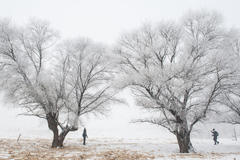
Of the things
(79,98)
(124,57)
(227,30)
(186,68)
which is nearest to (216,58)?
(186,68)

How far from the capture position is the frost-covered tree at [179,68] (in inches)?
346

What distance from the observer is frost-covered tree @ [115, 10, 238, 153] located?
879cm

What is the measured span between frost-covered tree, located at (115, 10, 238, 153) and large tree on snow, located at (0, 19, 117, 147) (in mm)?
2466

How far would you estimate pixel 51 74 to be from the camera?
456 inches

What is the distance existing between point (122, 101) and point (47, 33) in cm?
801

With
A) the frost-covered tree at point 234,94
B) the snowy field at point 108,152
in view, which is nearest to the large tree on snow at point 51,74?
the snowy field at point 108,152

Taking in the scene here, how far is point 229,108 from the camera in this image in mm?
13070

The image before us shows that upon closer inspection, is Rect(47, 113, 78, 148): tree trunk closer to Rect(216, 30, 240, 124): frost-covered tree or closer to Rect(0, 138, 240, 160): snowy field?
Rect(0, 138, 240, 160): snowy field

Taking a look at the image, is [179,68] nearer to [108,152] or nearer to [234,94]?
[234,94]

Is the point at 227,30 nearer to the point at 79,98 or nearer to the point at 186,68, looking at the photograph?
the point at 186,68

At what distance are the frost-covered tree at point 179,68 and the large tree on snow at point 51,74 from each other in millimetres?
2466

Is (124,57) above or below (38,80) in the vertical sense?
above

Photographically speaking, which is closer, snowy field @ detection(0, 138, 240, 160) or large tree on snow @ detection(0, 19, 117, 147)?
snowy field @ detection(0, 138, 240, 160)

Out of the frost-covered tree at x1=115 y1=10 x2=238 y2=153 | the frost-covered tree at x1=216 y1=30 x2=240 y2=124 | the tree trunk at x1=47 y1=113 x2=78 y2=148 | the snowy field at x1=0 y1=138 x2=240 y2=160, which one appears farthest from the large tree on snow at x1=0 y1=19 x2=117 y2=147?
the frost-covered tree at x1=216 y1=30 x2=240 y2=124
